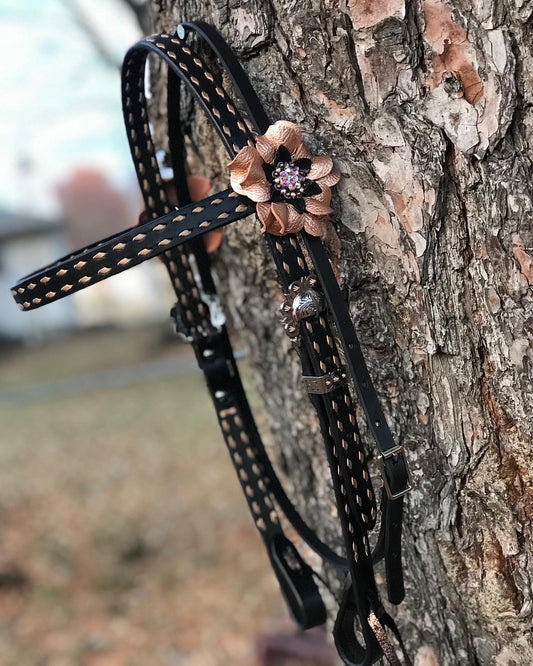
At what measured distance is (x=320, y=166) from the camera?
846 mm

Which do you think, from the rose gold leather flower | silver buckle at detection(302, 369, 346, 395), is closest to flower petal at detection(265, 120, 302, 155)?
the rose gold leather flower

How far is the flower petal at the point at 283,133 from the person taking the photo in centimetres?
83

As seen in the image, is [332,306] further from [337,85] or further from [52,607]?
[52,607]

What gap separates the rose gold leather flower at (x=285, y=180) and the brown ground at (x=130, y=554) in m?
2.45

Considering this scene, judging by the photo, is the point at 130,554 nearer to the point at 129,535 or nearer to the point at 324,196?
the point at 129,535

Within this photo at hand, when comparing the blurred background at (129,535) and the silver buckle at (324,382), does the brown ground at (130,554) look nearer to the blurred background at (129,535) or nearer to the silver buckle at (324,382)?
the blurred background at (129,535)

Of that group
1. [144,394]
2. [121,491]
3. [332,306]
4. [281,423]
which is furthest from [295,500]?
[144,394]

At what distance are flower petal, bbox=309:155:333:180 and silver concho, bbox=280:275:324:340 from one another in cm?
13

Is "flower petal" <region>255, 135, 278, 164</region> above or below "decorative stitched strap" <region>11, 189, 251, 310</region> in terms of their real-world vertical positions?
above

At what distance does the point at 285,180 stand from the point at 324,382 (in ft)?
0.88

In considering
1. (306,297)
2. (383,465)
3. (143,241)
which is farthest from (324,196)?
(383,465)

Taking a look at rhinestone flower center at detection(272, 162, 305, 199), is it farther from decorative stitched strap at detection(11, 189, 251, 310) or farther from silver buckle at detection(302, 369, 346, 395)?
silver buckle at detection(302, 369, 346, 395)

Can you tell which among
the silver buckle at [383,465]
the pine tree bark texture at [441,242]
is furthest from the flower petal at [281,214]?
the silver buckle at [383,465]

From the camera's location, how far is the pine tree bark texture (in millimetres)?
780
